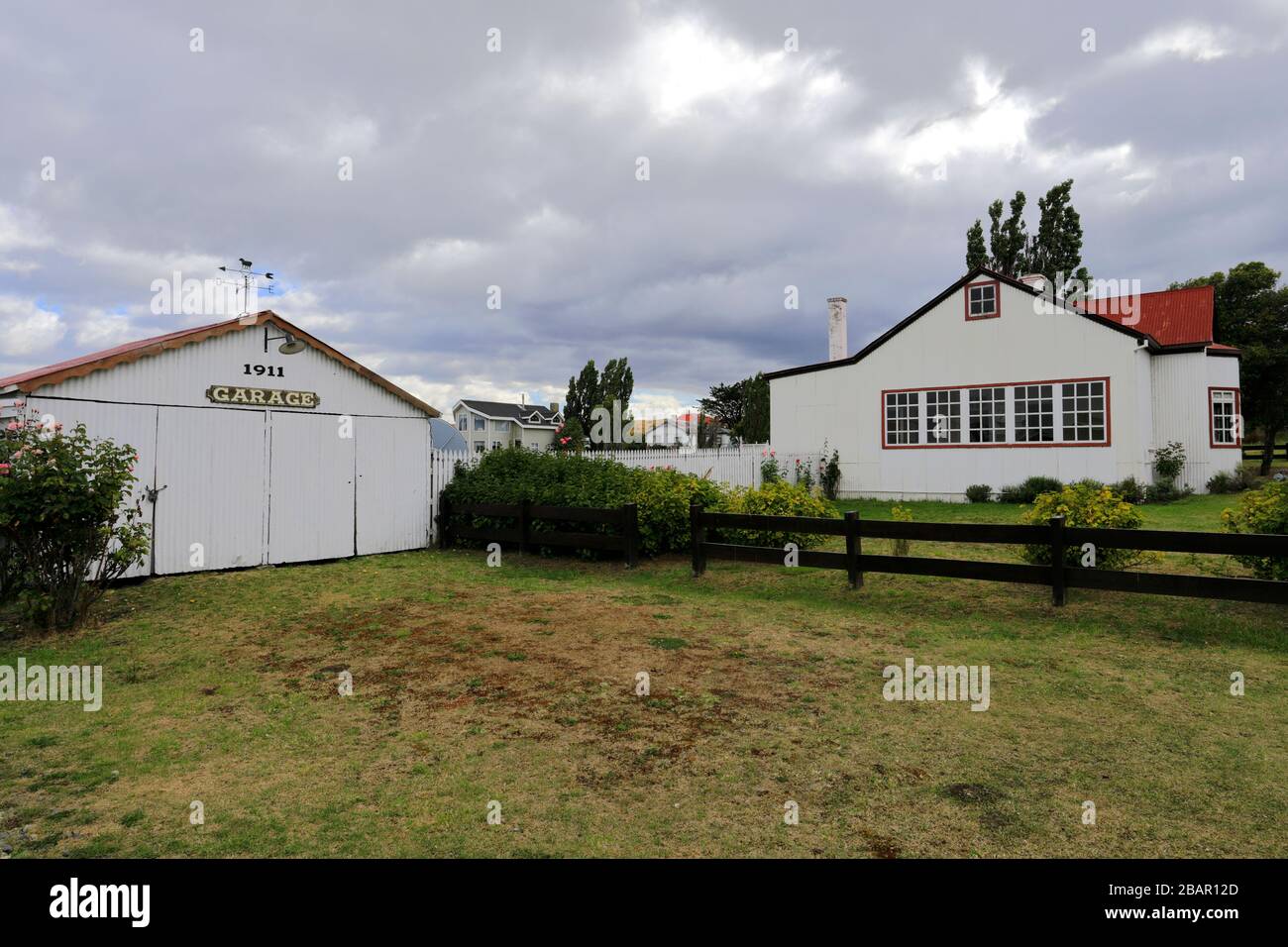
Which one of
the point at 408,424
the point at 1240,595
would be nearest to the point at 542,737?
the point at 1240,595

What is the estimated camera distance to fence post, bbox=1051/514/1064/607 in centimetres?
801

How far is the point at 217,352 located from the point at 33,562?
5.04m

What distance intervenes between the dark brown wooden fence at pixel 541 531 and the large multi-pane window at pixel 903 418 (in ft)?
45.7

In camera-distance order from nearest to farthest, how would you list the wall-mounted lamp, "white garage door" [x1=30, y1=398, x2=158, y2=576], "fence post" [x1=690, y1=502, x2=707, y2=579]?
"white garage door" [x1=30, y1=398, x2=158, y2=576]
"fence post" [x1=690, y1=502, x2=707, y2=579]
the wall-mounted lamp

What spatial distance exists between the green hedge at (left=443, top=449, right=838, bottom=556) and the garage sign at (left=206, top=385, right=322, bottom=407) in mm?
3515

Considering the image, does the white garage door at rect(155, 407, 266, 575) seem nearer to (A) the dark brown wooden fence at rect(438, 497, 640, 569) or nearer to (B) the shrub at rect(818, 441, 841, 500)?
(A) the dark brown wooden fence at rect(438, 497, 640, 569)

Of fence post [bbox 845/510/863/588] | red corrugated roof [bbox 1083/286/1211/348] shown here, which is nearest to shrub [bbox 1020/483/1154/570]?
fence post [bbox 845/510/863/588]

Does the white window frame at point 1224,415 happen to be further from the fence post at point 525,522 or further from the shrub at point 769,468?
the fence post at point 525,522

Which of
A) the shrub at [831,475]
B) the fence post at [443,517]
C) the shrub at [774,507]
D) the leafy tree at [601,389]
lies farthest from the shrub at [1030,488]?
the leafy tree at [601,389]

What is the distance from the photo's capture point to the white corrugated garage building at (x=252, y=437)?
36.2 feet

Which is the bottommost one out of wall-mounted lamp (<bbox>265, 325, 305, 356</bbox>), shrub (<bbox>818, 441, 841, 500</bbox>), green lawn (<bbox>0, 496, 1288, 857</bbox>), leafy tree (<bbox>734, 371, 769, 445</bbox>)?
green lawn (<bbox>0, 496, 1288, 857</bbox>)

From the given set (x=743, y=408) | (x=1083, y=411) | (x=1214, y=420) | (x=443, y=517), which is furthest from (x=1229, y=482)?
(x=743, y=408)

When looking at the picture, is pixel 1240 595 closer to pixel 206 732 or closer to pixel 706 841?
pixel 706 841

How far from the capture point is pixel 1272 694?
18.4 feet
